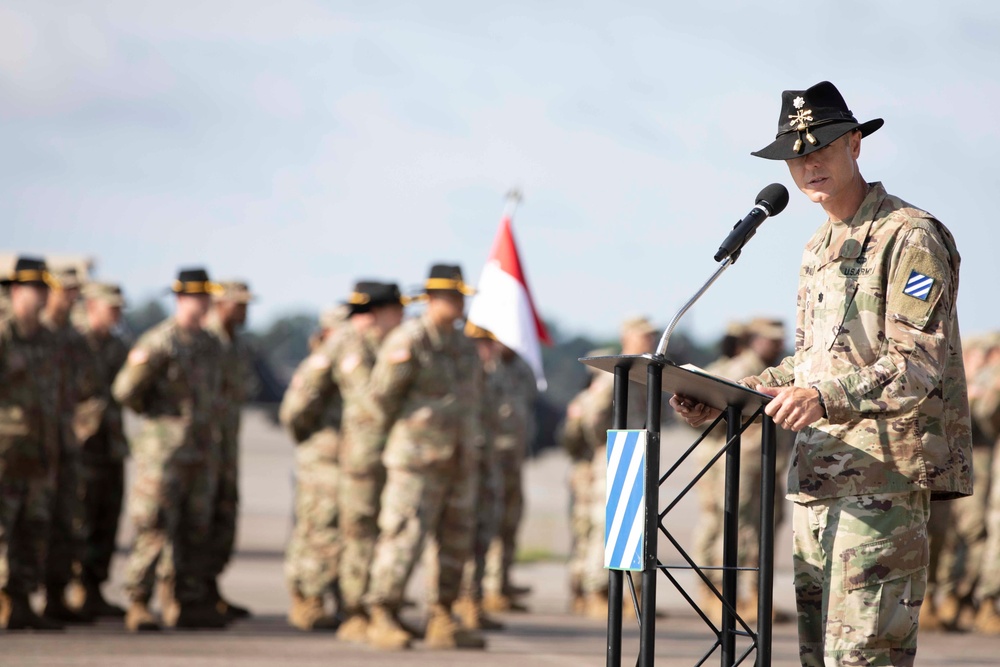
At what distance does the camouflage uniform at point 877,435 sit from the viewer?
4395 mm

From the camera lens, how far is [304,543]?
12.2 m

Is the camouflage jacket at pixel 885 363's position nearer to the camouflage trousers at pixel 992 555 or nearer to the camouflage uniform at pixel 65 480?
the camouflage uniform at pixel 65 480

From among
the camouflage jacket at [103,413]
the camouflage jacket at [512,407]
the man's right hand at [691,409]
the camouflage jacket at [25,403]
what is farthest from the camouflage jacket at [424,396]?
the man's right hand at [691,409]

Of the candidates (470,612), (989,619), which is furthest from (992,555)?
(470,612)

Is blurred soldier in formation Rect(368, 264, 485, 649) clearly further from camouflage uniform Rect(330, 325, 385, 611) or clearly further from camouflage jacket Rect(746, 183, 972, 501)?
camouflage jacket Rect(746, 183, 972, 501)

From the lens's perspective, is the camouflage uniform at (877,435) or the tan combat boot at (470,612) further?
the tan combat boot at (470,612)

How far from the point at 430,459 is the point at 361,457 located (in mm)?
1359

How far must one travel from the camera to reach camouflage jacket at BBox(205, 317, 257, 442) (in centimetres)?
1191

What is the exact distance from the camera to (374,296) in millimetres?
11703

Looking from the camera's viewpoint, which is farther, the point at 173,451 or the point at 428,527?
the point at 173,451

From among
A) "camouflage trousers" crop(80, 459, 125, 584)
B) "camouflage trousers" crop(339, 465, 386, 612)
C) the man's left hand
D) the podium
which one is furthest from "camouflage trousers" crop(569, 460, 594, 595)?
the man's left hand

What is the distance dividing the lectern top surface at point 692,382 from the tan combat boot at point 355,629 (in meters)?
6.68

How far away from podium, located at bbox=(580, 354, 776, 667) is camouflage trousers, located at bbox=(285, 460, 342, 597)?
7582 mm

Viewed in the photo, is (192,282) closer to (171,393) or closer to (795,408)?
(171,393)
